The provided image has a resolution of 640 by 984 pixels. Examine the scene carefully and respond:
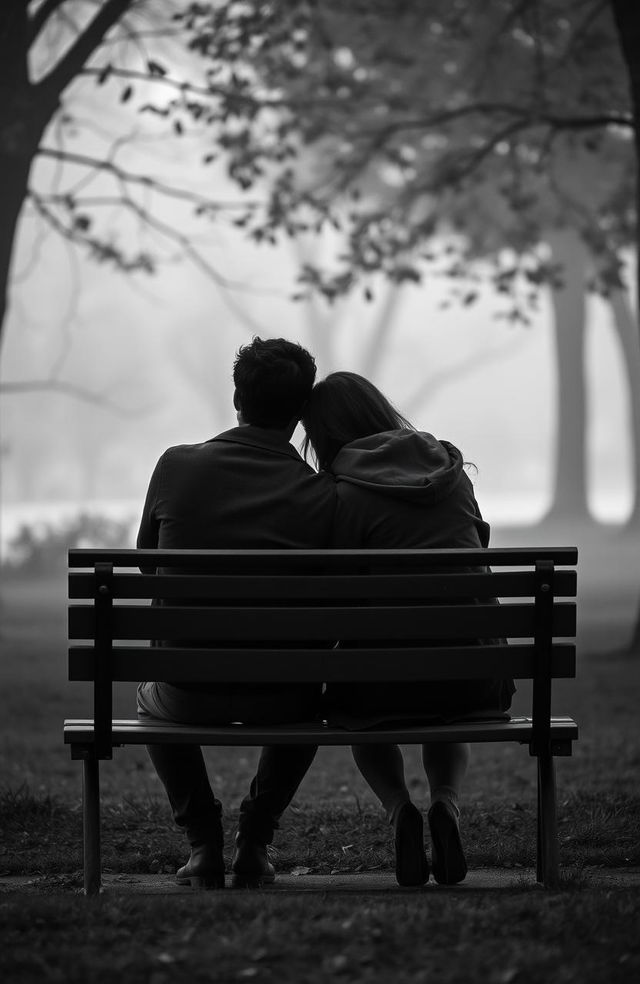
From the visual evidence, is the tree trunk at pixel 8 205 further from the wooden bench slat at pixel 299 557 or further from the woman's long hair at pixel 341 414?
the wooden bench slat at pixel 299 557

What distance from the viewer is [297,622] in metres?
3.75

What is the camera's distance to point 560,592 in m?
3.88

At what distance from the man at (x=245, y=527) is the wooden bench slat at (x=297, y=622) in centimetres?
23

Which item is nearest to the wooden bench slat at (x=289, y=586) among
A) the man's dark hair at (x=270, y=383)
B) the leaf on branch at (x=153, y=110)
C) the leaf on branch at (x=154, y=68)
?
the man's dark hair at (x=270, y=383)

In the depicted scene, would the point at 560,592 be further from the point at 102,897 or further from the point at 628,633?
the point at 628,633

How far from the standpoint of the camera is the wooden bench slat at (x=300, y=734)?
3.73m

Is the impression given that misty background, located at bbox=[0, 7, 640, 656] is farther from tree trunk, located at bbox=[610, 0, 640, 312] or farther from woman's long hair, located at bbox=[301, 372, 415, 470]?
woman's long hair, located at bbox=[301, 372, 415, 470]

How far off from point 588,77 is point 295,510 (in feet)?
38.8

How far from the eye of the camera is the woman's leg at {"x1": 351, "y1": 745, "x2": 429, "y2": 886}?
391 cm

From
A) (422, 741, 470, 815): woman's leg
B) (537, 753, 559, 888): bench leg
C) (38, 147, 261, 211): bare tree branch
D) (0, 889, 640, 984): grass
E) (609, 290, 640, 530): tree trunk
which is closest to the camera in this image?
(0, 889, 640, 984): grass

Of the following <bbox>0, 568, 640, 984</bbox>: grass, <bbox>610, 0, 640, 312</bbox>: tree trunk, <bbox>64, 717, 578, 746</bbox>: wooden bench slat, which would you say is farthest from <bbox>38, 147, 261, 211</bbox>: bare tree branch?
<bbox>64, 717, 578, 746</bbox>: wooden bench slat

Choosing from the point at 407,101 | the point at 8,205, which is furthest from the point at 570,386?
the point at 8,205

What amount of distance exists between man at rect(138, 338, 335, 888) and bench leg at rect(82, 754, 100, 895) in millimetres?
251

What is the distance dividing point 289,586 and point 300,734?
0.40 m
